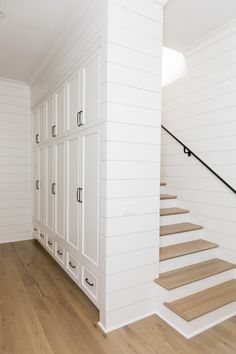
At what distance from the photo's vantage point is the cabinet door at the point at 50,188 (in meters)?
3.20

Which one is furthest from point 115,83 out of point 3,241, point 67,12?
point 3,241

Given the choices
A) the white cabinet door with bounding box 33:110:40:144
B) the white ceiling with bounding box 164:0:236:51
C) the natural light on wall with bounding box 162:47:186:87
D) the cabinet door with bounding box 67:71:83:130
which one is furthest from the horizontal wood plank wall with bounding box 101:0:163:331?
the white cabinet door with bounding box 33:110:40:144

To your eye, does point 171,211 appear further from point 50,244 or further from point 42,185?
point 42,185

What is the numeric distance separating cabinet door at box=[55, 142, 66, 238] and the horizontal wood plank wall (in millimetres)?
1086

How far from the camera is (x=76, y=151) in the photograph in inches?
96.9

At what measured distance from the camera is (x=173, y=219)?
2955 millimetres

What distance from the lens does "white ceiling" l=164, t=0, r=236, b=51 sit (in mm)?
2246

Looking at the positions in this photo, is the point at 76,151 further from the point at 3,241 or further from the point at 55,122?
the point at 3,241

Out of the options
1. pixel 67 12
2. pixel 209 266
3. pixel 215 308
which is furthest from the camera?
pixel 209 266

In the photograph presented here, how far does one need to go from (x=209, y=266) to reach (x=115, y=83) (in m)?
2.04

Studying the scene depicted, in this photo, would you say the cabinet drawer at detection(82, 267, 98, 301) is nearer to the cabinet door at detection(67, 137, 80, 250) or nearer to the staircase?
the cabinet door at detection(67, 137, 80, 250)

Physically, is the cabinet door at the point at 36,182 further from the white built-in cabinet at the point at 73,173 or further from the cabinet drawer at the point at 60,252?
the cabinet drawer at the point at 60,252

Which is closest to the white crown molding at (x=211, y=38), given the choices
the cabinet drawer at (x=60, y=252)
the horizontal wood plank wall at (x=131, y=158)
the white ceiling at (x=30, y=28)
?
the horizontal wood plank wall at (x=131, y=158)

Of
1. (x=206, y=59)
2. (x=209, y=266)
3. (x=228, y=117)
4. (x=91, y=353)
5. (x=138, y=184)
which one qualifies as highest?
(x=206, y=59)
